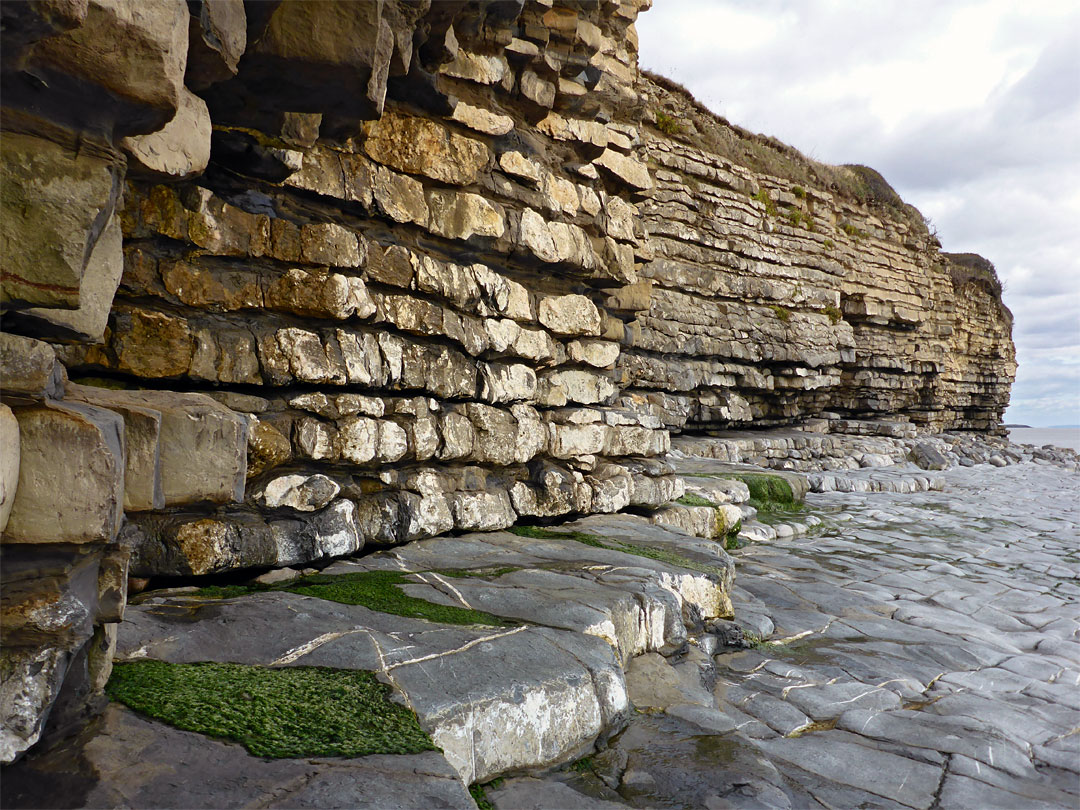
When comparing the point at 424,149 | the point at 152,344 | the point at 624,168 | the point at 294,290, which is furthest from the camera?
the point at 624,168

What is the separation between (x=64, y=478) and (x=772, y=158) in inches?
549

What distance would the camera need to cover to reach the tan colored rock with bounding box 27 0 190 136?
1.34m

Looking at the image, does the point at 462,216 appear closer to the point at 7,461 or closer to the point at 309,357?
the point at 309,357

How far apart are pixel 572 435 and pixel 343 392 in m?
1.66

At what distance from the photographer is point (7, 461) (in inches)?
49.9

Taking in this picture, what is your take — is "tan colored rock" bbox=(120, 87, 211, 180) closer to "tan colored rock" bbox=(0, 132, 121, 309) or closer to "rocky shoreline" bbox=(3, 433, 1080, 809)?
"tan colored rock" bbox=(0, 132, 121, 309)

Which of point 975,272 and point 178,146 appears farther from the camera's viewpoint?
point 975,272

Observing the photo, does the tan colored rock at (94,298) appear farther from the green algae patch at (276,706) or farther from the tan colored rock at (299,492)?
the tan colored rock at (299,492)

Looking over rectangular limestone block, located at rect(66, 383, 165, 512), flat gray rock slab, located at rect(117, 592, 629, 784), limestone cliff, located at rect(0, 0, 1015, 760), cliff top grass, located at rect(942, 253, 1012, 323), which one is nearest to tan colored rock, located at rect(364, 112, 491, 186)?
limestone cliff, located at rect(0, 0, 1015, 760)

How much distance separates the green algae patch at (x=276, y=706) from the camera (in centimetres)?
148

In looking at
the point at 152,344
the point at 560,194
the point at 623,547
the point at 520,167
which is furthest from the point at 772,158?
the point at 152,344

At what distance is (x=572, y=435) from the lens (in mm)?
4301

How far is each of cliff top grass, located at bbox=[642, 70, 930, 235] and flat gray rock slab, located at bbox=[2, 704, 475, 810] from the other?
1100 cm

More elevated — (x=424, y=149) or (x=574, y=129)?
(x=574, y=129)
